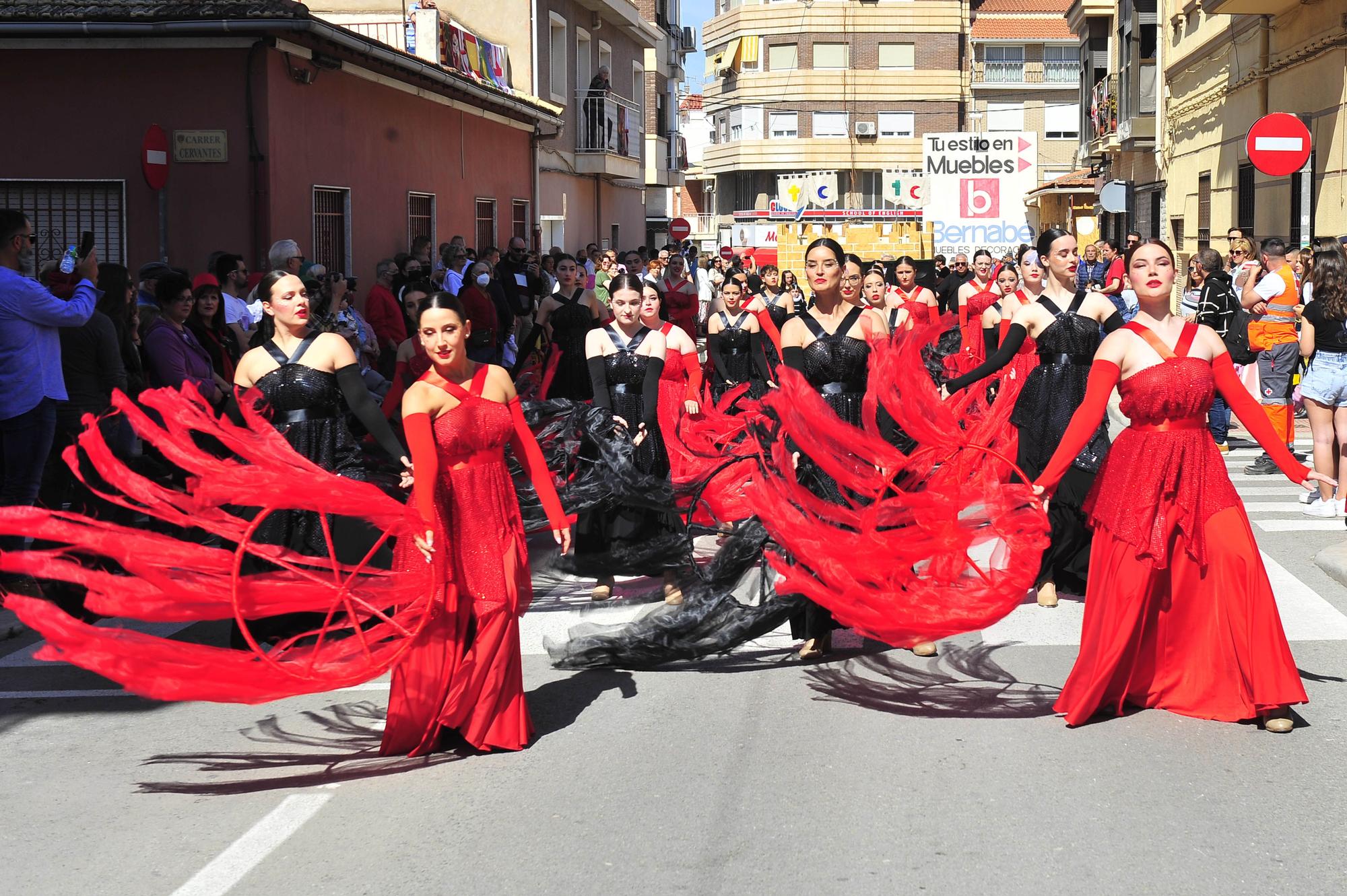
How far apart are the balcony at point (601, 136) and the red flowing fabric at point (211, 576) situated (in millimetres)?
31280

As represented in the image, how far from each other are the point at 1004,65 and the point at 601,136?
48.7m

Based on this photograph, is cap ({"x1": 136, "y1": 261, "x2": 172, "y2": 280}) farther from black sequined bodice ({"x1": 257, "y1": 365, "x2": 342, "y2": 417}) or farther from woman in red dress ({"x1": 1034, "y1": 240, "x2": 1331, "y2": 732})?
woman in red dress ({"x1": 1034, "y1": 240, "x2": 1331, "y2": 732})

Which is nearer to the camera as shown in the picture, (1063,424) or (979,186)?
(1063,424)

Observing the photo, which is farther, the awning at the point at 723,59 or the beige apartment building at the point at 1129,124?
the awning at the point at 723,59

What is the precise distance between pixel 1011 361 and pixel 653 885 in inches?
220

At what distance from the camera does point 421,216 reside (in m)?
24.3

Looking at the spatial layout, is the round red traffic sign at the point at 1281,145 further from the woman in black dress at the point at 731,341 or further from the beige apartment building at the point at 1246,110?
the woman in black dress at the point at 731,341

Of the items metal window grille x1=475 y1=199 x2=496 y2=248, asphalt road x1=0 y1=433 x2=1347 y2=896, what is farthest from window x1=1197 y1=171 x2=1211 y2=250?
asphalt road x1=0 y1=433 x2=1347 y2=896

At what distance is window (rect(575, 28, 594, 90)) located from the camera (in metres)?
36.5

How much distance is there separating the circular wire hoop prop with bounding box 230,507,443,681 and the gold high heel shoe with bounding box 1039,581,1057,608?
4.28 metres

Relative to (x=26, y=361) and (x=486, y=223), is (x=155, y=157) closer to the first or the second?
(x=26, y=361)

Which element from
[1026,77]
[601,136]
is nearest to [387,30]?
[601,136]

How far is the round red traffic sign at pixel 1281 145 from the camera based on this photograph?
18453mm

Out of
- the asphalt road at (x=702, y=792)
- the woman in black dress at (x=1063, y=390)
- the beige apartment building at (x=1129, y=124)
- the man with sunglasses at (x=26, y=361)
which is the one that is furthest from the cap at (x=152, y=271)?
the beige apartment building at (x=1129, y=124)
